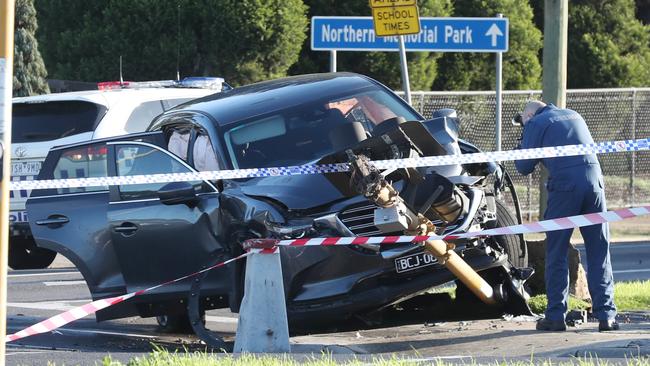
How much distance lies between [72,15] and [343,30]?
26.3 feet

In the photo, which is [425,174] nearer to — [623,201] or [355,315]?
[355,315]

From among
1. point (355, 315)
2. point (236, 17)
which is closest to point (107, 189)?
point (355, 315)

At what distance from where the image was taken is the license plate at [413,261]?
8398mm

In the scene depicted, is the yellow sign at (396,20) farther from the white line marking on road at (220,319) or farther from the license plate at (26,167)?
the license plate at (26,167)

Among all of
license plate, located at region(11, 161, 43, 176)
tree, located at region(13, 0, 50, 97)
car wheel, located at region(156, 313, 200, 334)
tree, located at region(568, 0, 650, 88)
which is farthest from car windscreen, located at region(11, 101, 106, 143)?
tree, located at region(568, 0, 650, 88)

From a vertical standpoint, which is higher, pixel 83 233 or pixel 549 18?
pixel 549 18

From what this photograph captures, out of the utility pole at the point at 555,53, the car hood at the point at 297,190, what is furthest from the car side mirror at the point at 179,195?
the utility pole at the point at 555,53

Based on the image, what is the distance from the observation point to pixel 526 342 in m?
8.20

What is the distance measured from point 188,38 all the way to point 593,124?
7089 mm

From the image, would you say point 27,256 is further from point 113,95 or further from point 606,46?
point 606,46

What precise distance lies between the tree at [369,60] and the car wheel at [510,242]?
14.7 meters

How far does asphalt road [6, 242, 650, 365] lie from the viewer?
325 inches

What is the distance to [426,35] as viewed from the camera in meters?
16.5

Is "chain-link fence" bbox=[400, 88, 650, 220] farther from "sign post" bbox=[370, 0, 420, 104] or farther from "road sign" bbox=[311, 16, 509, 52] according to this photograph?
"sign post" bbox=[370, 0, 420, 104]
